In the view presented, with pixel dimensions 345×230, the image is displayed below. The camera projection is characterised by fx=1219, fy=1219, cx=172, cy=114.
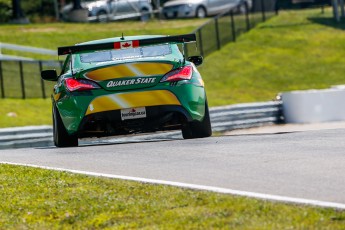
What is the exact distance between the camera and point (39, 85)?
117 ft

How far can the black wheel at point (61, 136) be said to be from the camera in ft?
50.1

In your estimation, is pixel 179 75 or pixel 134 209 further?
pixel 179 75

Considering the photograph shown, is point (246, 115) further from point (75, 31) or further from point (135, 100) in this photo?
point (75, 31)

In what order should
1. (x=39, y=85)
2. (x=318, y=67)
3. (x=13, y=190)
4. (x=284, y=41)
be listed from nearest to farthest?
(x=13, y=190)
(x=39, y=85)
(x=318, y=67)
(x=284, y=41)

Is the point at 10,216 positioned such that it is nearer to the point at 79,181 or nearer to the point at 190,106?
the point at 79,181

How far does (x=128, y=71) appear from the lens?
1473 cm

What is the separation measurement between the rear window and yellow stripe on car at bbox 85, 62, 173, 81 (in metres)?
0.46

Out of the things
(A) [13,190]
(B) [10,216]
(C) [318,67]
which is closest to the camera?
(B) [10,216]

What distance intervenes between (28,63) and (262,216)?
29.2 m

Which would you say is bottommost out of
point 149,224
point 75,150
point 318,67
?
point 318,67

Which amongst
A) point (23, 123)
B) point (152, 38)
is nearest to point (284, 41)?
point (23, 123)

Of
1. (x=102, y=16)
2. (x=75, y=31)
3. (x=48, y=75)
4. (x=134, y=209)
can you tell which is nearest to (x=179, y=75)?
(x=48, y=75)

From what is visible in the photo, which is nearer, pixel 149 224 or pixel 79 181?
pixel 149 224

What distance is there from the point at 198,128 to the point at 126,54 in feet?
4.25
